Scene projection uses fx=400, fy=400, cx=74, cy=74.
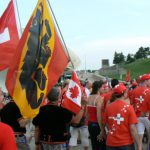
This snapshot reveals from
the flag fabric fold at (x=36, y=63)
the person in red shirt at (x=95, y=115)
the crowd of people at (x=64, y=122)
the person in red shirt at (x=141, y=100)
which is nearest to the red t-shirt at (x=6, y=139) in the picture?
the flag fabric fold at (x=36, y=63)

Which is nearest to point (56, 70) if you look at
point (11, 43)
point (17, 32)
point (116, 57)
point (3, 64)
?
point (3, 64)

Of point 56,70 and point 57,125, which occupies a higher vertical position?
point 56,70

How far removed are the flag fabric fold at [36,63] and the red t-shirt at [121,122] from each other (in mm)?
1380

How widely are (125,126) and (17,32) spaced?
8.50 ft

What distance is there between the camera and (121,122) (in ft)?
19.3

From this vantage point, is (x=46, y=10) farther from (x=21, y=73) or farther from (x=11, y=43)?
(x=11, y=43)

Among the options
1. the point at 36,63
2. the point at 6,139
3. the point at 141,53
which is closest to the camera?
the point at 6,139

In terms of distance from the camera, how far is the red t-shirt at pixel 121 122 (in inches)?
231

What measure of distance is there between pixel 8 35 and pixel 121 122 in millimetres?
2389

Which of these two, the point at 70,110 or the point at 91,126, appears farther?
the point at 91,126

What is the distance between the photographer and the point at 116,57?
135 metres

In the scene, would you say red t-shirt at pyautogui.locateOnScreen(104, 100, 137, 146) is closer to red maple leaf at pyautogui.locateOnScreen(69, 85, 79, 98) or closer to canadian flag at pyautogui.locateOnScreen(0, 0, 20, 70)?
red maple leaf at pyautogui.locateOnScreen(69, 85, 79, 98)

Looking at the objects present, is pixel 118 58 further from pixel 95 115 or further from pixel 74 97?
pixel 74 97

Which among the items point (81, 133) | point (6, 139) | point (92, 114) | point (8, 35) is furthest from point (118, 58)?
point (6, 139)
